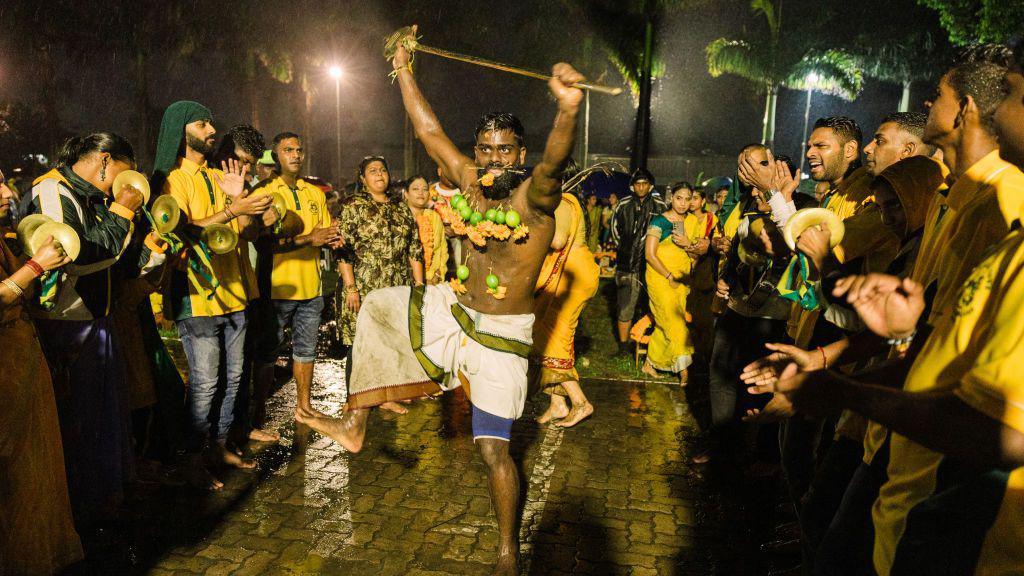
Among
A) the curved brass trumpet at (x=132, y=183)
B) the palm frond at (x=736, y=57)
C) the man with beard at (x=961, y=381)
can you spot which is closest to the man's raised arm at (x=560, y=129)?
the man with beard at (x=961, y=381)

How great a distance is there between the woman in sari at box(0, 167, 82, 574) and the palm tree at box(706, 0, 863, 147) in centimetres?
2523

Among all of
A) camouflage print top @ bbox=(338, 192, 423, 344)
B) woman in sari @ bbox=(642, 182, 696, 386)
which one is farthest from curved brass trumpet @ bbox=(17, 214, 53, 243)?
woman in sari @ bbox=(642, 182, 696, 386)

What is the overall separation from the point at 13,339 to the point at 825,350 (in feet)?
12.8

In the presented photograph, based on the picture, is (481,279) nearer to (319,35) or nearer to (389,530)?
(389,530)

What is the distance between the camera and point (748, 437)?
5.39 metres

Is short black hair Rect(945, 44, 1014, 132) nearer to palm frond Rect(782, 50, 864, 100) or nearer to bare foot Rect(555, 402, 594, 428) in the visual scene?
bare foot Rect(555, 402, 594, 428)

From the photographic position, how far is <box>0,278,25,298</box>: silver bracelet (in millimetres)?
2918

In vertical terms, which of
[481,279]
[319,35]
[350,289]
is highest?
[319,35]

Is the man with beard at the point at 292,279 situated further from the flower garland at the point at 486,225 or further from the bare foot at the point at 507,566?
the bare foot at the point at 507,566

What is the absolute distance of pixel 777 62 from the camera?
87.0 feet

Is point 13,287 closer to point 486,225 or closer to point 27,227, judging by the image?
point 27,227

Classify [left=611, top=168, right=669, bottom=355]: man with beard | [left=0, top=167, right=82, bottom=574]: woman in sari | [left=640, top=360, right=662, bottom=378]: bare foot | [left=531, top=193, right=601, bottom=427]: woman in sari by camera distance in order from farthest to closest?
[left=611, top=168, right=669, bottom=355]: man with beard → [left=640, top=360, right=662, bottom=378]: bare foot → [left=531, top=193, right=601, bottom=427]: woman in sari → [left=0, top=167, right=82, bottom=574]: woman in sari

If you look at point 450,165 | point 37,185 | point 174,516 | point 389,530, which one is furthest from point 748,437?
point 37,185

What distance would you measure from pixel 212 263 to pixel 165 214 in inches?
22.6
